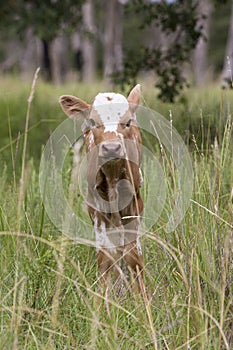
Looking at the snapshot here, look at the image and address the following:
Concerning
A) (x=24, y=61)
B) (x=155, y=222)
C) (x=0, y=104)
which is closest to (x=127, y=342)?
(x=155, y=222)

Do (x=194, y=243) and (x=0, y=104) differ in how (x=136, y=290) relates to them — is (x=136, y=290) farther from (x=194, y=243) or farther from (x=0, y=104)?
(x=0, y=104)

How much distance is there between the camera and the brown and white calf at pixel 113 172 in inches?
118

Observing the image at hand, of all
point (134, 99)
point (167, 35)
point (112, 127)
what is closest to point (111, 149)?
point (112, 127)

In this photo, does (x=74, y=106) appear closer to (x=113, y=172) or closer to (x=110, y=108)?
(x=110, y=108)

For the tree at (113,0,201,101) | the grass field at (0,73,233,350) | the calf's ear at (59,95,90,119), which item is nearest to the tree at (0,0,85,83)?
the tree at (113,0,201,101)

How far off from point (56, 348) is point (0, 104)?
6.50 metres

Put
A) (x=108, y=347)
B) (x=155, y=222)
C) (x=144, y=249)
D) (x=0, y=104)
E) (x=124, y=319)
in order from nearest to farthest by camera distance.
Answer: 1. (x=108, y=347)
2. (x=124, y=319)
3. (x=155, y=222)
4. (x=144, y=249)
5. (x=0, y=104)

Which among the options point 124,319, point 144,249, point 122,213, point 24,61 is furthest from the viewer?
point 24,61

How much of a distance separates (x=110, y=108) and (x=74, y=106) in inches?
15.0

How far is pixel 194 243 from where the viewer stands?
126 inches

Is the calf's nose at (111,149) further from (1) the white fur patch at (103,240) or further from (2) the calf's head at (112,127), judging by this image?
(1) the white fur patch at (103,240)

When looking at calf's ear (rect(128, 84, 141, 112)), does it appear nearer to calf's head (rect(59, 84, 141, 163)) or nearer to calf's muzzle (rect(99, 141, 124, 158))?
calf's head (rect(59, 84, 141, 163))

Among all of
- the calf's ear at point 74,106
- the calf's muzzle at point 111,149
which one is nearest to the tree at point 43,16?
the calf's ear at point 74,106

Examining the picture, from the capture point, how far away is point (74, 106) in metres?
3.39
